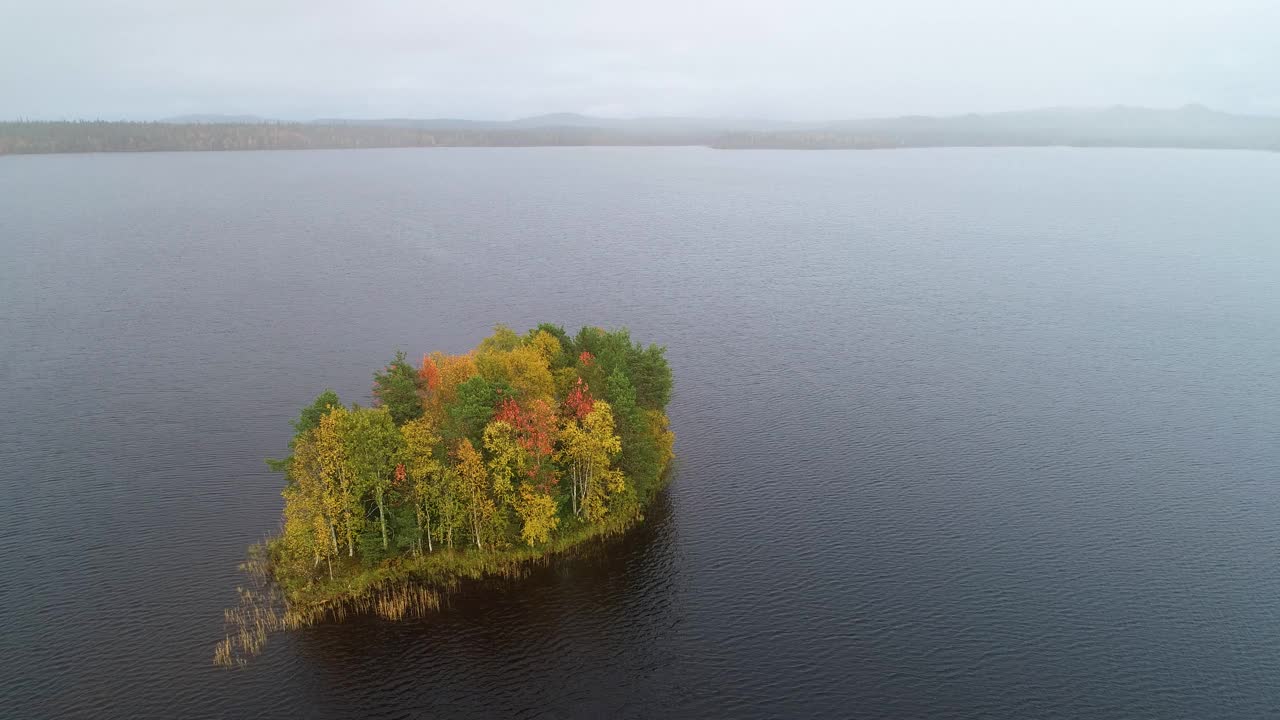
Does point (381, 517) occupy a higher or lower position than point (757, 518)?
higher

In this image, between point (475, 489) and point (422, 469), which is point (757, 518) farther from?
point (422, 469)

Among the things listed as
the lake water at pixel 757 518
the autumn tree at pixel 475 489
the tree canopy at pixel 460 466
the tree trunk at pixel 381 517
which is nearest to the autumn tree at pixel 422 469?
the tree canopy at pixel 460 466

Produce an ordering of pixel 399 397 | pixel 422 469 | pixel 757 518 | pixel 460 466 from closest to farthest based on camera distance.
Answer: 1. pixel 422 469
2. pixel 460 466
3. pixel 399 397
4. pixel 757 518

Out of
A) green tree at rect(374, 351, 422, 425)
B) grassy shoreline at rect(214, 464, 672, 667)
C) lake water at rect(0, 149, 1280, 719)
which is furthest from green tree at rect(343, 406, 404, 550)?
lake water at rect(0, 149, 1280, 719)

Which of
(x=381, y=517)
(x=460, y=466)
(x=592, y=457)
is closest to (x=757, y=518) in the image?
(x=592, y=457)

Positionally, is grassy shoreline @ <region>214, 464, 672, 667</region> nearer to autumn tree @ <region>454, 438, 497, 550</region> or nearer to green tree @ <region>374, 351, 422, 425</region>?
autumn tree @ <region>454, 438, 497, 550</region>

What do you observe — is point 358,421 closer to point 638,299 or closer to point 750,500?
point 750,500

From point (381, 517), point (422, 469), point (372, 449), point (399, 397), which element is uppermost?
point (399, 397)

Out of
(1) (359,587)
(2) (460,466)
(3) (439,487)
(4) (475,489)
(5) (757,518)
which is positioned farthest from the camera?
(5) (757,518)
